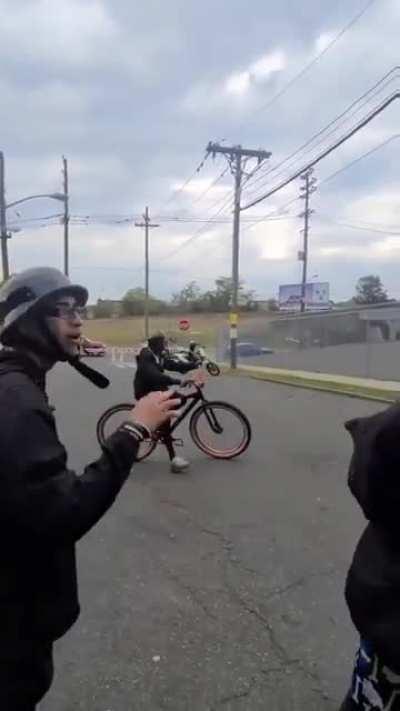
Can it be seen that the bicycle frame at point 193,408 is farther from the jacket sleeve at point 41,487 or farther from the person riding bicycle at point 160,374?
the jacket sleeve at point 41,487

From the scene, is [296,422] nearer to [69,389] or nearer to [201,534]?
[201,534]

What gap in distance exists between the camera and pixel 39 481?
1.49 metres

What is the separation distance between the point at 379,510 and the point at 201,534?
3411mm

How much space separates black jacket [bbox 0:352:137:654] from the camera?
1.49 metres

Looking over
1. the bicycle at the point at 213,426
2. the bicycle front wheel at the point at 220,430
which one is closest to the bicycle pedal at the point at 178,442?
the bicycle at the point at 213,426

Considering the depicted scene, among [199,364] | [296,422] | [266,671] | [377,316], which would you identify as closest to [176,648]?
[266,671]

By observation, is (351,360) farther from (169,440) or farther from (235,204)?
(169,440)

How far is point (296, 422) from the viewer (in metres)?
10.5

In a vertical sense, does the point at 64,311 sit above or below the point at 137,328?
above

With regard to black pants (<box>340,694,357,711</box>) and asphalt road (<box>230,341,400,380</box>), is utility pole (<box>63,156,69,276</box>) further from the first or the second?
black pants (<box>340,694,357,711</box>)

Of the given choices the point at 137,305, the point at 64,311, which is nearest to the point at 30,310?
the point at 64,311

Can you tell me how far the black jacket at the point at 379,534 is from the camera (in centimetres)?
151

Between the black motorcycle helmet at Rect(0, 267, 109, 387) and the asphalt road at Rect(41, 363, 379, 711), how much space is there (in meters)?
1.72

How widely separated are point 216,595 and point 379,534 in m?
2.33
